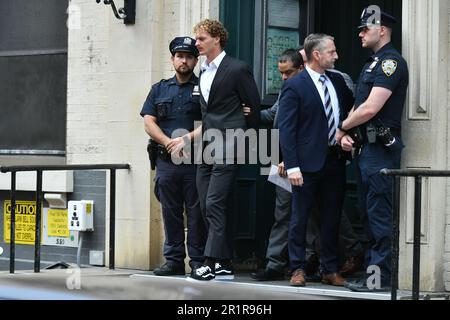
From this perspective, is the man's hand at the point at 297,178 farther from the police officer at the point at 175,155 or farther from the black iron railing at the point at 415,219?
→ the police officer at the point at 175,155

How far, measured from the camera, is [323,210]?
30.9 ft

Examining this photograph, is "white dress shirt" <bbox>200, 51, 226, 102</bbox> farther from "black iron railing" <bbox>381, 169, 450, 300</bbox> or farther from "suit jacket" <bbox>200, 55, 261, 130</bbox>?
"black iron railing" <bbox>381, 169, 450, 300</bbox>

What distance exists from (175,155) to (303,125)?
1.29 metres

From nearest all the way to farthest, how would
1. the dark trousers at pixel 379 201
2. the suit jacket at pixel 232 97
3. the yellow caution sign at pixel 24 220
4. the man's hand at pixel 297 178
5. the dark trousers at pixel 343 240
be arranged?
1. the dark trousers at pixel 379 201
2. the man's hand at pixel 297 178
3. the suit jacket at pixel 232 97
4. the dark trousers at pixel 343 240
5. the yellow caution sign at pixel 24 220

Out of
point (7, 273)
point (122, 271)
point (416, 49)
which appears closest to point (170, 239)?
point (122, 271)

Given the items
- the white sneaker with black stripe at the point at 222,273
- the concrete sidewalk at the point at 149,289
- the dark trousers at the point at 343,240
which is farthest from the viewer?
the dark trousers at the point at 343,240

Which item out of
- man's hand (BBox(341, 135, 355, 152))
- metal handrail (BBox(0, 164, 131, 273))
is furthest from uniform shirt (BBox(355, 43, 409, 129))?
metal handrail (BBox(0, 164, 131, 273))

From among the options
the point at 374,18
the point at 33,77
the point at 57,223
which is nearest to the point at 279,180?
the point at 374,18

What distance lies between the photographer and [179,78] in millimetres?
10211

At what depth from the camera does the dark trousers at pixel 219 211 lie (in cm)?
945

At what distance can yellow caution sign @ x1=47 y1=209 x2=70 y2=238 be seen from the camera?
11617mm

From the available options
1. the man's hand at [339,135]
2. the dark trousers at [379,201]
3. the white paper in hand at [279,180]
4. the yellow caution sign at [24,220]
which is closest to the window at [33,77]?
the yellow caution sign at [24,220]

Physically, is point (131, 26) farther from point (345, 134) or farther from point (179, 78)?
point (345, 134)

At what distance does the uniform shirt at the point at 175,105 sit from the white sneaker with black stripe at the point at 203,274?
4.44ft
